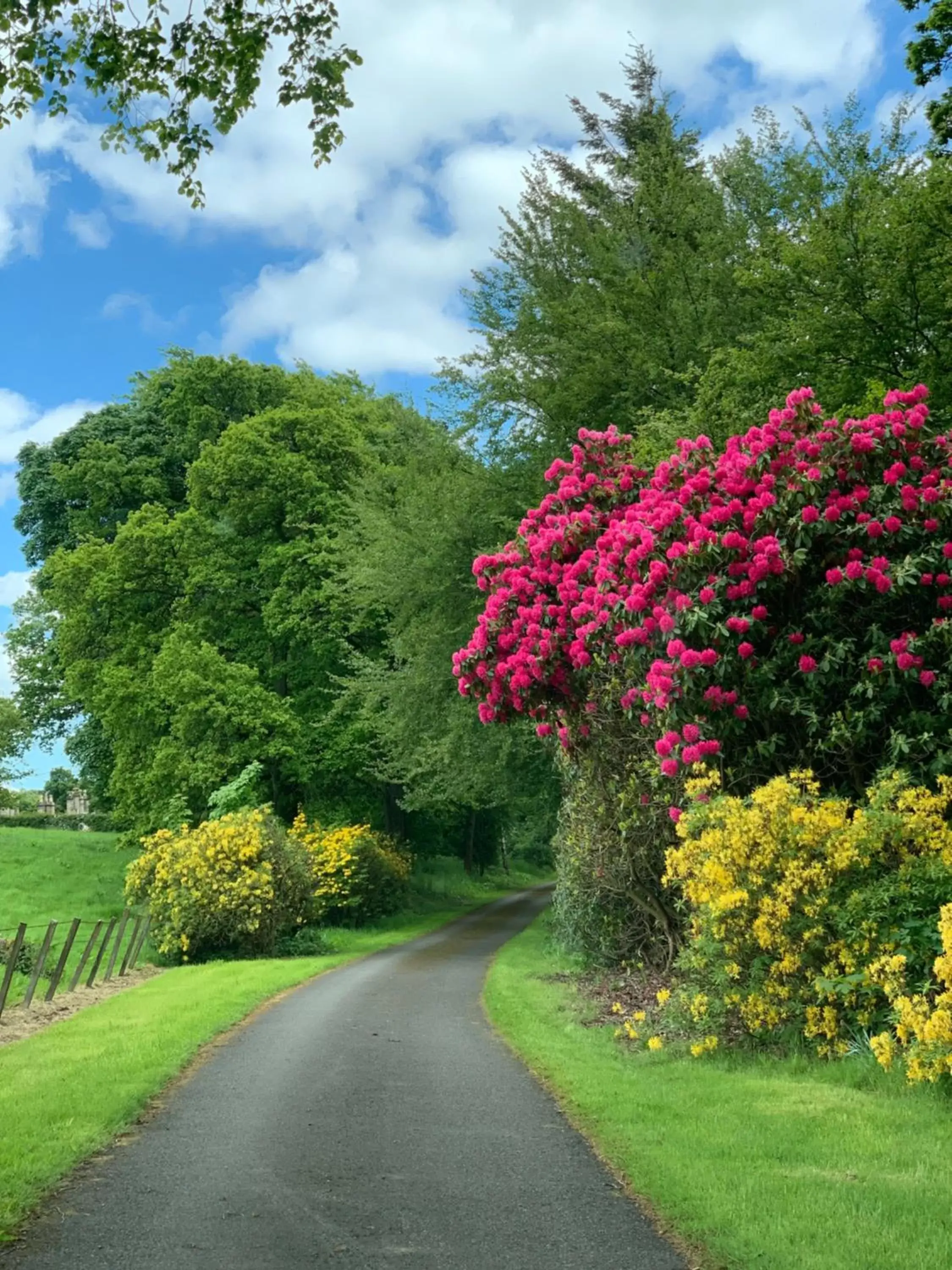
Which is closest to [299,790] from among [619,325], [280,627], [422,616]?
[280,627]

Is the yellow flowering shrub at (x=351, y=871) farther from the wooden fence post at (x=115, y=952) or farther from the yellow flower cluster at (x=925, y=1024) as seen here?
the yellow flower cluster at (x=925, y=1024)

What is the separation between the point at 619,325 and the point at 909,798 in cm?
1407

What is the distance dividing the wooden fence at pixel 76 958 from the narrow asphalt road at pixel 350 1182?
222 inches

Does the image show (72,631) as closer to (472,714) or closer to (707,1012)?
(472,714)

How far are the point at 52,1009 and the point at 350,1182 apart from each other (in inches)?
435

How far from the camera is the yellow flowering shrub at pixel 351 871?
1026 inches

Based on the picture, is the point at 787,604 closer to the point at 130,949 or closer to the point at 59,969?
the point at 59,969

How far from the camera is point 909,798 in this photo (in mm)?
8508

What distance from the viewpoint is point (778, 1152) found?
609 centimetres

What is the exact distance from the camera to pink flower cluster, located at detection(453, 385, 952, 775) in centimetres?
1059

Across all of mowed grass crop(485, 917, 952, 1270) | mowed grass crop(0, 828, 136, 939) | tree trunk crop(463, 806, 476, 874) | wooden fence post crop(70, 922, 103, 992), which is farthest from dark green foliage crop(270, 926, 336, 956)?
tree trunk crop(463, 806, 476, 874)

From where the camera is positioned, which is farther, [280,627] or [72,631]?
[72,631]

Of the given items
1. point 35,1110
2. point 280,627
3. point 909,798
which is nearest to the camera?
point 35,1110

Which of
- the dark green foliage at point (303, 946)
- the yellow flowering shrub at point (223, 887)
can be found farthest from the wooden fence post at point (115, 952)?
the dark green foliage at point (303, 946)
